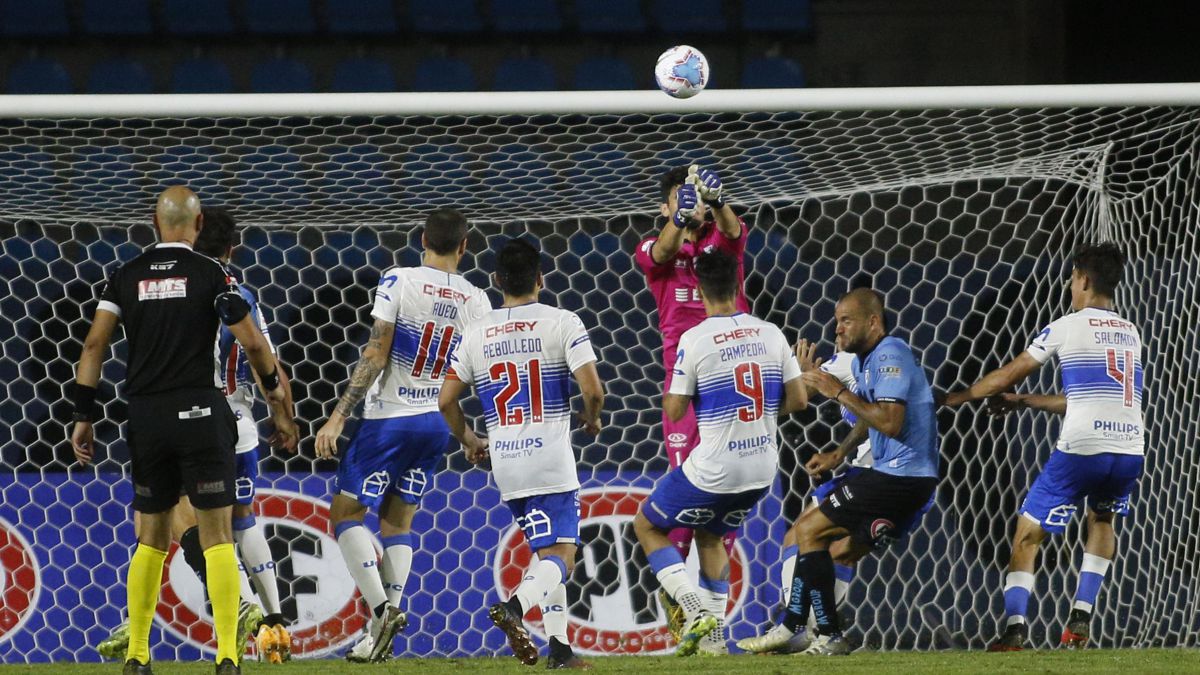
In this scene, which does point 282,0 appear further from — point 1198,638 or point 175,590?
point 1198,638

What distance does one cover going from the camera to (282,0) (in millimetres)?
10914

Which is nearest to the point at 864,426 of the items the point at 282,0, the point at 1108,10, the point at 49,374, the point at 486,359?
the point at 486,359

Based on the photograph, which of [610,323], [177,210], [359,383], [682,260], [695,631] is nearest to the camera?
[177,210]

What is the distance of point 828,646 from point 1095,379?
1.51 m

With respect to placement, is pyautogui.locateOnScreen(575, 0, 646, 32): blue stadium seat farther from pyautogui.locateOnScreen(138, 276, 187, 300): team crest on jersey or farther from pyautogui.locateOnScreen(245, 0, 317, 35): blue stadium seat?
pyautogui.locateOnScreen(138, 276, 187, 300): team crest on jersey

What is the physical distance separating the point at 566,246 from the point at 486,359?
2683 millimetres

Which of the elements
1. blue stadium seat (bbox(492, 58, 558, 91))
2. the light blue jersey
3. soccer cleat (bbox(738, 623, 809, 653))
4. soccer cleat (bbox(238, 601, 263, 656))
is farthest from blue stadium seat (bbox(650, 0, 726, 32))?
soccer cleat (bbox(238, 601, 263, 656))

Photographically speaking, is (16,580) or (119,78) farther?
(119,78)

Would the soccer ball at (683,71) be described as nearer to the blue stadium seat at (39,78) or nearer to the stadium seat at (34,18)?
the blue stadium seat at (39,78)

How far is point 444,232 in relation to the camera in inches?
226

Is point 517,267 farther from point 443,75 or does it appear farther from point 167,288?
point 443,75

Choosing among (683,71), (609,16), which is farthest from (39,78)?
(683,71)

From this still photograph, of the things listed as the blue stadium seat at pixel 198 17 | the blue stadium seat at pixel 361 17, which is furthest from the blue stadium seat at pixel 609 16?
the blue stadium seat at pixel 198 17

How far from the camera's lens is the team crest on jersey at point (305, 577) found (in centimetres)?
666
